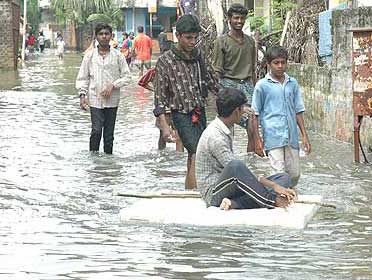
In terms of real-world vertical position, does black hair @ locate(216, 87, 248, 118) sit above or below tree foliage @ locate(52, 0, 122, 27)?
below

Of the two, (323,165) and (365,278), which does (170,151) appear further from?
(365,278)

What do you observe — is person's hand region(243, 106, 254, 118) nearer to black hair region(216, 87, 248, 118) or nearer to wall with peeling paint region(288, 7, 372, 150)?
black hair region(216, 87, 248, 118)

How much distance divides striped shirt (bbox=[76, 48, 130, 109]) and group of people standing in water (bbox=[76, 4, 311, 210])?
0.01 metres

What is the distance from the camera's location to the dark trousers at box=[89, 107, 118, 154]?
11.2 metres

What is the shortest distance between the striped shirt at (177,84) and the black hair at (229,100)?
137 centimetres

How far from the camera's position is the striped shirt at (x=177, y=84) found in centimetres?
850

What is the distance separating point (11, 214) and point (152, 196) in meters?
1.20

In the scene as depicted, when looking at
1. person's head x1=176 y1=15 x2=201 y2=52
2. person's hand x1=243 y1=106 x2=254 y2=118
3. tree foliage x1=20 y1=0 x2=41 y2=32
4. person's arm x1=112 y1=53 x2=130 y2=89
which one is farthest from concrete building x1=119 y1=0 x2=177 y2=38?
person's hand x1=243 y1=106 x2=254 y2=118

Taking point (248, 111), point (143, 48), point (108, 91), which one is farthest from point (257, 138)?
point (143, 48)

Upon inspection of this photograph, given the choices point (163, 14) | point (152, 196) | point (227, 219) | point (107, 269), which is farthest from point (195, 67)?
point (163, 14)

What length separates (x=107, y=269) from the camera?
586cm

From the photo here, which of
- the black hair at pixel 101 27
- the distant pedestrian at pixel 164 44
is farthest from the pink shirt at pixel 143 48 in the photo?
the black hair at pixel 101 27

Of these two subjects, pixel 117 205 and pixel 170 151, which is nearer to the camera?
pixel 117 205

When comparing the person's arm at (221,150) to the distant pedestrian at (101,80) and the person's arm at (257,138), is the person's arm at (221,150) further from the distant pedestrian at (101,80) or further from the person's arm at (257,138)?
the distant pedestrian at (101,80)
